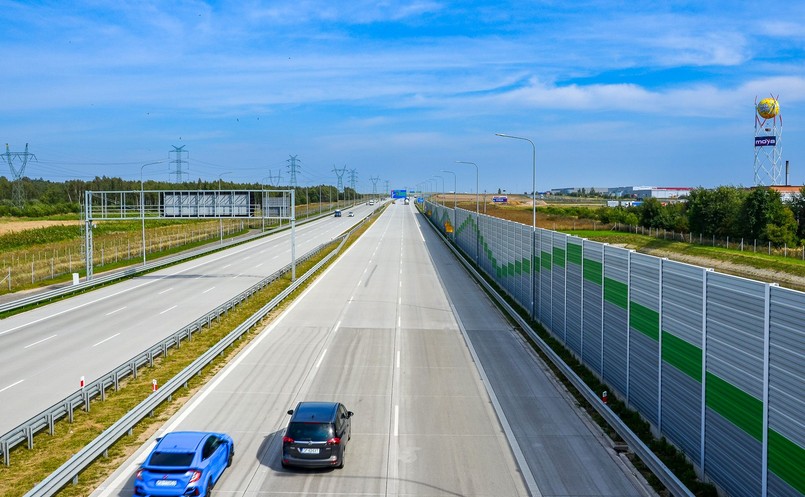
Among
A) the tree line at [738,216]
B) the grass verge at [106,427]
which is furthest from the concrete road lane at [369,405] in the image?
the tree line at [738,216]

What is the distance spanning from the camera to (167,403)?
19406mm

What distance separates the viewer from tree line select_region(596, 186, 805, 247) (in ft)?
205

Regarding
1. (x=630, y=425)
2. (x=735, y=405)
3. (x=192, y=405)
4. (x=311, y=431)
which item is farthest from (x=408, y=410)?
(x=735, y=405)

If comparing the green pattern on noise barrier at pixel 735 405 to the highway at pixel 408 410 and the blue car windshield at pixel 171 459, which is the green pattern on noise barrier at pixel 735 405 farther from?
the blue car windshield at pixel 171 459

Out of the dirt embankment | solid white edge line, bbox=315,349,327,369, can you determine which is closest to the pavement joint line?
solid white edge line, bbox=315,349,327,369

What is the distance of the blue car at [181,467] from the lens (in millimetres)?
12492

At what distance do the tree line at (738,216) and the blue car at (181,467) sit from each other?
187 ft

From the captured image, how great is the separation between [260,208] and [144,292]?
56.4ft

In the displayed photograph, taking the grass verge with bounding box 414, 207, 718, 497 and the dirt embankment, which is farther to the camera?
the dirt embankment

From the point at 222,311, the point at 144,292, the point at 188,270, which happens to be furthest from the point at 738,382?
the point at 188,270

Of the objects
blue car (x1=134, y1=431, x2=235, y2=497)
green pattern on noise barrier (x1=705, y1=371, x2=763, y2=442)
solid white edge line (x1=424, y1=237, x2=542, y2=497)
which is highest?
green pattern on noise barrier (x1=705, y1=371, x2=763, y2=442)

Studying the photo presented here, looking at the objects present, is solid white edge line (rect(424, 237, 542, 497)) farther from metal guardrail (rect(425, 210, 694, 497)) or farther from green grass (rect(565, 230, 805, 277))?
green grass (rect(565, 230, 805, 277))

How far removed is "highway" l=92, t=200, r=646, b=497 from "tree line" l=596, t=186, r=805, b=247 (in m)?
40.0

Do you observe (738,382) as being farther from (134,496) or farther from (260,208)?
(260,208)
